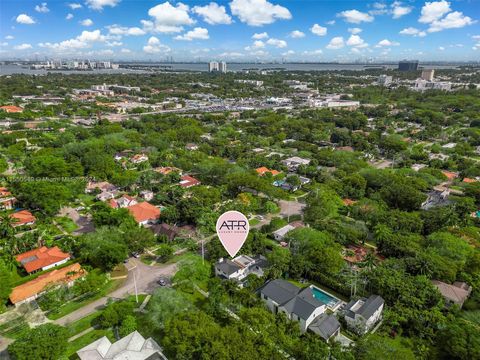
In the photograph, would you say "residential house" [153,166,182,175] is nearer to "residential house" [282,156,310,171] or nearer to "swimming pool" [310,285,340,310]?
"residential house" [282,156,310,171]

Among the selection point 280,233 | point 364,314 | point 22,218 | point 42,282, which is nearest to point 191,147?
point 22,218

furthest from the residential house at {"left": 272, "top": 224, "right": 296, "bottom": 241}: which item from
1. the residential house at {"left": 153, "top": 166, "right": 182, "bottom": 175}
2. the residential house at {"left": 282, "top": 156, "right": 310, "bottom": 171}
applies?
the residential house at {"left": 282, "top": 156, "right": 310, "bottom": 171}

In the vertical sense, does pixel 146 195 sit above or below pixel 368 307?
below

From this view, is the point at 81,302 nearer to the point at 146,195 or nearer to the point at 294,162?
the point at 146,195

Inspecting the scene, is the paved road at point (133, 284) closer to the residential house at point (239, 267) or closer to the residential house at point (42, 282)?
the residential house at point (42, 282)

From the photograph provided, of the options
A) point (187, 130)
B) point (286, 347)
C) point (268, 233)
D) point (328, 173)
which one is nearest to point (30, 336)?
point (286, 347)

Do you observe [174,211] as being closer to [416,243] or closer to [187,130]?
[416,243]

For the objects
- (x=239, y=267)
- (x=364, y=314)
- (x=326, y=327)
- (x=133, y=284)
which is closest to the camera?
(x=326, y=327)

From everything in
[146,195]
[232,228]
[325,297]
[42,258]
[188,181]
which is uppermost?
[232,228]
